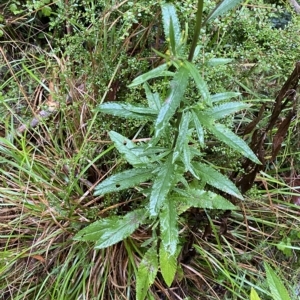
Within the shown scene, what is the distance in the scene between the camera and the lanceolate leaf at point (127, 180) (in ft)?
3.75

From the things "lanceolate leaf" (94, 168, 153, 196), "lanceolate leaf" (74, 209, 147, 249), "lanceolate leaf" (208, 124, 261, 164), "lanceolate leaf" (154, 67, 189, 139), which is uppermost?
"lanceolate leaf" (154, 67, 189, 139)

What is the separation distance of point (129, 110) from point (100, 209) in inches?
20.3

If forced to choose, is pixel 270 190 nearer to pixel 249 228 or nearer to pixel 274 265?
pixel 249 228

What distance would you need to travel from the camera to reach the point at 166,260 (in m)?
1.22

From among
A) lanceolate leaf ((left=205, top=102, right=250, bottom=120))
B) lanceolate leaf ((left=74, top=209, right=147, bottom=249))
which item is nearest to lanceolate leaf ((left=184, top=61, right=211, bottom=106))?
lanceolate leaf ((left=205, top=102, right=250, bottom=120))

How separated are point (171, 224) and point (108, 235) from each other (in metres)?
0.19

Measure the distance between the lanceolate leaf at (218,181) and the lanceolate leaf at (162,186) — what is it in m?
0.11

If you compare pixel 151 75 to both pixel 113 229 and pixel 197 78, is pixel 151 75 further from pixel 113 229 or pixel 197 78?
pixel 113 229

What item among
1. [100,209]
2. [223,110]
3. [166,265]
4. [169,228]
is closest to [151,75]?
[223,110]

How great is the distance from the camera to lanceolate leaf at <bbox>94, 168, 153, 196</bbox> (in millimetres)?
1144

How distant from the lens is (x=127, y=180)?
3.77ft

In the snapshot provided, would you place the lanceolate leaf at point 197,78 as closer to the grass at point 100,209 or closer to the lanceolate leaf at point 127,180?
the lanceolate leaf at point 127,180

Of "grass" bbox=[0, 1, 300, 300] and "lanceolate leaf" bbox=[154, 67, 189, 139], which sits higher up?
"lanceolate leaf" bbox=[154, 67, 189, 139]

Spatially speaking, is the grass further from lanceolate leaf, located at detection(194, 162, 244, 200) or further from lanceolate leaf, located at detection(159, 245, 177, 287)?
lanceolate leaf, located at detection(194, 162, 244, 200)
